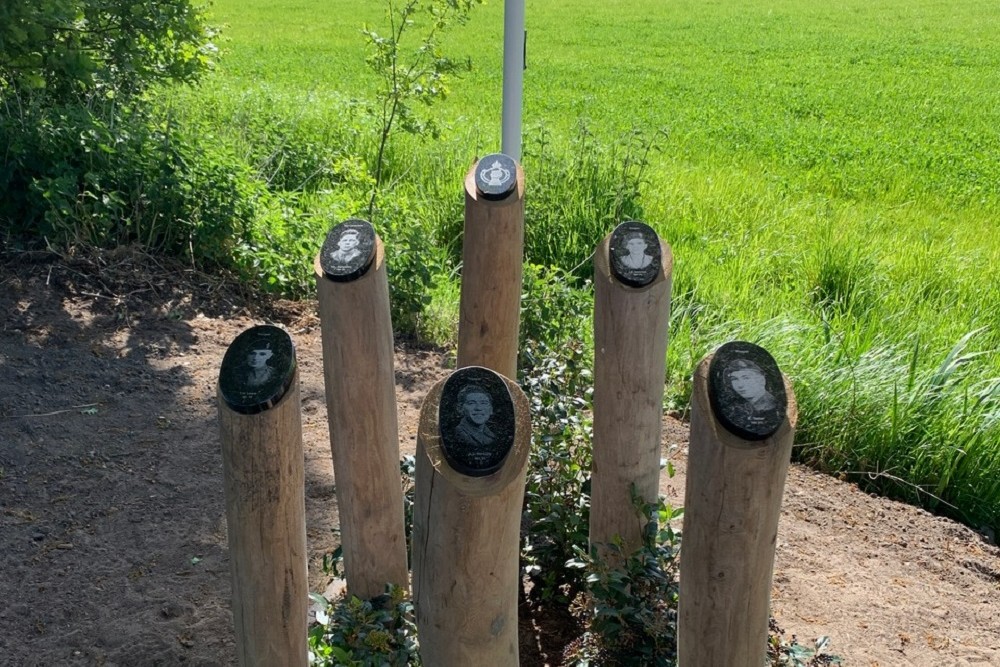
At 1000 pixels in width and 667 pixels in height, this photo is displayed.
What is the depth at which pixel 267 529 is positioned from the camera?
1.80m

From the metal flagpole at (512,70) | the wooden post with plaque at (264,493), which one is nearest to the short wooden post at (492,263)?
the wooden post with plaque at (264,493)

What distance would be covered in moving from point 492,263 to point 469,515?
3.95 feet

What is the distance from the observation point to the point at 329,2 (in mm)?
25297

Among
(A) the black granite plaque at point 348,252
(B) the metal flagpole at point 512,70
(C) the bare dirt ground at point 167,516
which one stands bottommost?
(C) the bare dirt ground at point 167,516

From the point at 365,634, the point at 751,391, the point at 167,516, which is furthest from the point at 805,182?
the point at 751,391

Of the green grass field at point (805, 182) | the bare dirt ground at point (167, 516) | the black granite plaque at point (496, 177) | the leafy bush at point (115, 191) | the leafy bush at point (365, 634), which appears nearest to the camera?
the leafy bush at point (365, 634)

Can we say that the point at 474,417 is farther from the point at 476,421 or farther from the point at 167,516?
the point at 167,516

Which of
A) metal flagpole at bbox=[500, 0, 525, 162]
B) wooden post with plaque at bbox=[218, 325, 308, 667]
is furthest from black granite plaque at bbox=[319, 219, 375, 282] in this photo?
metal flagpole at bbox=[500, 0, 525, 162]

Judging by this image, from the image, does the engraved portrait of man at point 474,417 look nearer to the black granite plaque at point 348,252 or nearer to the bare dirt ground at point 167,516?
the black granite plaque at point 348,252

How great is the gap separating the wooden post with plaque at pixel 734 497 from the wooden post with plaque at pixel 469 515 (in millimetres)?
293

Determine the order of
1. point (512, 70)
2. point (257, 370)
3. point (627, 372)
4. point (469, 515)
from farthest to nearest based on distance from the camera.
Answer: point (512, 70) → point (627, 372) → point (257, 370) → point (469, 515)

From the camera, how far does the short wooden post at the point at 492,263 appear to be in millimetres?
2547

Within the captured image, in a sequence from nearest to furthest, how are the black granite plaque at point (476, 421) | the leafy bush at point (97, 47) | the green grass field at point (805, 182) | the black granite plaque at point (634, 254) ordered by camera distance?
the black granite plaque at point (476, 421)
the black granite plaque at point (634, 254)
the green grass field at point (805, 182)
the leafy bush at point (97, 47)

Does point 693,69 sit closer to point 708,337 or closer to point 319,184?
point 319,184
